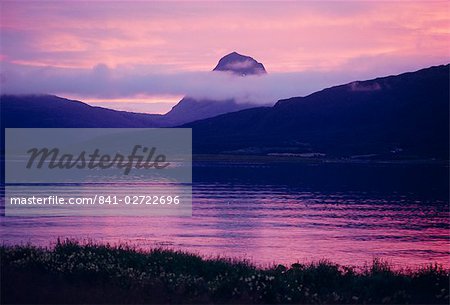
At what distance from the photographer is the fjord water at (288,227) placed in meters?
37.8

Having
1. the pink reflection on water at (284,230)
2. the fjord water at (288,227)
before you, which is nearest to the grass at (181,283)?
the pink reflection on water at (284,230)

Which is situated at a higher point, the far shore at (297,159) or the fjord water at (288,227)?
the far shore at (297,159)

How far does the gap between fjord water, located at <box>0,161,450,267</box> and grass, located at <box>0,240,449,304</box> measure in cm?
1023

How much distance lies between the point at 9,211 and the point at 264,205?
80.1ft

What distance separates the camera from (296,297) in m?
17.4

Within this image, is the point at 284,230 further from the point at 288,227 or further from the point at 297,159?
the point at 297,159

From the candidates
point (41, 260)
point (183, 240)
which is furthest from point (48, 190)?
point (41, 260)

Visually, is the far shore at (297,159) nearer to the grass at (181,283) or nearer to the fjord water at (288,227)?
the fjord water at (288,227)

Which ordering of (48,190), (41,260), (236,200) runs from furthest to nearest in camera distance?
(48,190) → (236,200) → (41,260)

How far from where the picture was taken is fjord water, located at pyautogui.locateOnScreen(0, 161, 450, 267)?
1486 inches

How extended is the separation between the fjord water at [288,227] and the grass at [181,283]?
1023cm

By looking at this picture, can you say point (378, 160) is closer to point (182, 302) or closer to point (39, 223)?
point (39, 223)

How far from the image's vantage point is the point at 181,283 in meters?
18.0

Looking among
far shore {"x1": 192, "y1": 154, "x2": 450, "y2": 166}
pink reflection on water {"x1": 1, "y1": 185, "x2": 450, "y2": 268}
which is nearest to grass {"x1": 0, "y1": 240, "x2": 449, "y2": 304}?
pink reflection on water {"x1": 1, "y1": 185, "x2": 450, "y2": 268}
